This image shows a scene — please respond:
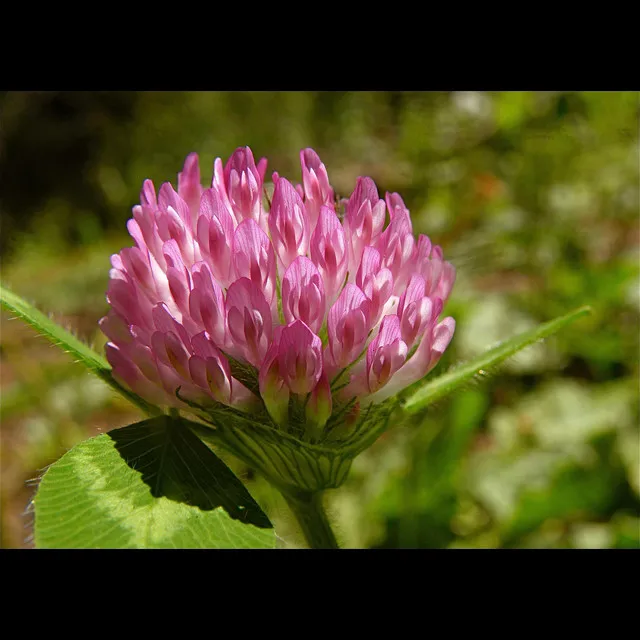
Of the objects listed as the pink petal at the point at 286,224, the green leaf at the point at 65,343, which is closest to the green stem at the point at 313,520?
the green leaf at the point at 65,343

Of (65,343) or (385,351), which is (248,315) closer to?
(385,351)

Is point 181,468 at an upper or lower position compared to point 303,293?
lower

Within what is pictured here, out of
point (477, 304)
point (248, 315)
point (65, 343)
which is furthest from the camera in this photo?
point (477, 304)

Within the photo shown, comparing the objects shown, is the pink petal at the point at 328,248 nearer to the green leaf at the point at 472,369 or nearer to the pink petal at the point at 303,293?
the pink petal at the point at 303,293

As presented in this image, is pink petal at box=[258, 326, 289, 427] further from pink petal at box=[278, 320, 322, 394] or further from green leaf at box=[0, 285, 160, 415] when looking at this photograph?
green leaf at box=[0, 285, 160, 415]

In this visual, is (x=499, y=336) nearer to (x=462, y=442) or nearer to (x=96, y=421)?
(x=462, y=442)

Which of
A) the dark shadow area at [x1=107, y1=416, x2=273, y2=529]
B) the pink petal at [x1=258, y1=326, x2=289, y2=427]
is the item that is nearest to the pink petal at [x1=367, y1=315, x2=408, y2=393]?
the pink petal at [x1=258, y1=326, x2=289, y2=427]

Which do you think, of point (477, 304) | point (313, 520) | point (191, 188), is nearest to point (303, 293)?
point (191, 188)
